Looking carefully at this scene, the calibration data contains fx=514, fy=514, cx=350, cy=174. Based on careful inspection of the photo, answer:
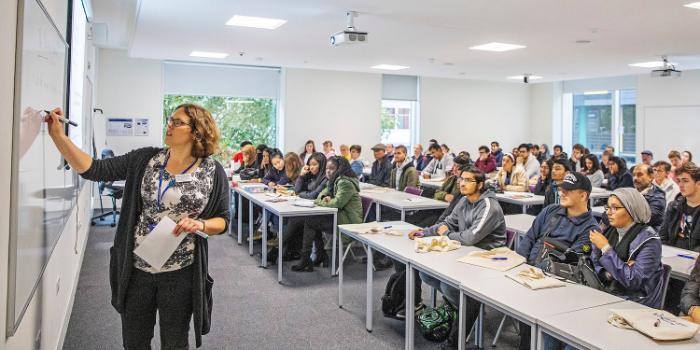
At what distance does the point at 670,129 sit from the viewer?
37.4ft

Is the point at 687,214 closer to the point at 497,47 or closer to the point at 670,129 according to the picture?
the point at 497,47

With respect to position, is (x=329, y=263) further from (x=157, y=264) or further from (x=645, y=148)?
(x=645, y=148)

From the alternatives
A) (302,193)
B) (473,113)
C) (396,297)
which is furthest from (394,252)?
(473,113)

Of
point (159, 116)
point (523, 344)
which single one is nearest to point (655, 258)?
point (523, 344)

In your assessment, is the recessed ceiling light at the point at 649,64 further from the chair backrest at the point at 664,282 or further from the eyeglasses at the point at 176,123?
the eyeglasses at the point at 176,123

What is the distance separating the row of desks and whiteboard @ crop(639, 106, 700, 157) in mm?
10105

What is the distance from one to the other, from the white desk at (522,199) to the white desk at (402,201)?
102 cm

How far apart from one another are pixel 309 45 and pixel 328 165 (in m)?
2.97

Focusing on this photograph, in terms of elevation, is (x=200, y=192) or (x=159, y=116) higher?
(x=159, y=116)

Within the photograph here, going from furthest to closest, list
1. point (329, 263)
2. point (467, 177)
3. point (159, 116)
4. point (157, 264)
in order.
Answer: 1. point (159, 116)
2. point (329, 263)
3. point (467, 177)
4. point (157, 264)

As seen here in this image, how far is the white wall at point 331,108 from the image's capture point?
11.5 meters

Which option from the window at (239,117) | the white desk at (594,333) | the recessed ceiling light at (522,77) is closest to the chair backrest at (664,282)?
the white desk at (594,333)

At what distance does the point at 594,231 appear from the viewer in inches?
120

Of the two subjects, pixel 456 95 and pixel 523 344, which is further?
pixel 456 95
